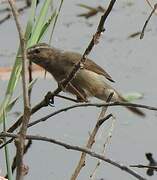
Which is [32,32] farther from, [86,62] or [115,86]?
[115,86]

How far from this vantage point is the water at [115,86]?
329 centimetres

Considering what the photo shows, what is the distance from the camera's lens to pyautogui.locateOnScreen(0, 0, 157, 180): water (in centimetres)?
329

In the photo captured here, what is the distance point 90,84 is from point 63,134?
575mm

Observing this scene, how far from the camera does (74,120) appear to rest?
3.53 m

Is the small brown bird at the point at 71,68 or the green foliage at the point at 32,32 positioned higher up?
the small brown bird at the point at 71,68

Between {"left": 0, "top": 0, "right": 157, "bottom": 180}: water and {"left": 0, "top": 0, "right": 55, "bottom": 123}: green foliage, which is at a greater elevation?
{"left": 0, "top": 0, "right": 157, "bottom": 180}: water

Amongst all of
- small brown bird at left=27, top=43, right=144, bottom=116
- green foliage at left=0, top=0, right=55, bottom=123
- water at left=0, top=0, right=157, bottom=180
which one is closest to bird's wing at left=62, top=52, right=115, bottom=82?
small brown bird at left=27, top=43, right=144, bottom=116

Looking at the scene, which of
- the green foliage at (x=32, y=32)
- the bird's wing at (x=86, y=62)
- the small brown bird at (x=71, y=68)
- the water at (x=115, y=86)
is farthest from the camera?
the water at (x=115, y=86)

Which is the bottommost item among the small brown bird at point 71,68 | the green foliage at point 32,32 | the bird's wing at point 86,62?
the green foliage at point 32,32

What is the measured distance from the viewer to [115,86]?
3.78m

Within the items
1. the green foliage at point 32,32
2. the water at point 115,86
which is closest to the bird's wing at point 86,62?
the water at point 115,86

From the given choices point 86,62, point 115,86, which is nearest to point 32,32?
point 86,62

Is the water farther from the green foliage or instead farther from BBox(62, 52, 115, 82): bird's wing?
the green foliage

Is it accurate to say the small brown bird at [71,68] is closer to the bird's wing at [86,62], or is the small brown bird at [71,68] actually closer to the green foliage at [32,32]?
the bird's wing at [86,62]
